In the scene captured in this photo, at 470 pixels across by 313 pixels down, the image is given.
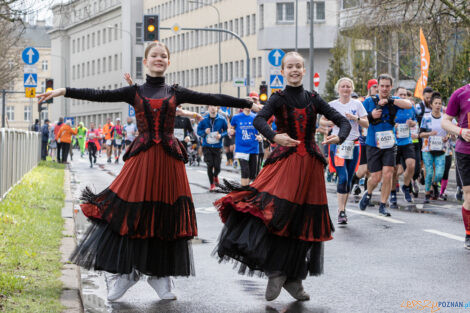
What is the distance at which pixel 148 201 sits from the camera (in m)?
7.13

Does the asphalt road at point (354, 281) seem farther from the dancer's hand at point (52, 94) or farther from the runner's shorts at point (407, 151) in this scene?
the runner's shorts at point (407, 151)

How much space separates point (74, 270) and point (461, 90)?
458 centimetres

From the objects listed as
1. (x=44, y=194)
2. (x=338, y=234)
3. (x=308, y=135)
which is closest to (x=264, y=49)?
(x=44, y=194)

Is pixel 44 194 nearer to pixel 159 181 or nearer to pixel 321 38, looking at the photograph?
pixel 159 181

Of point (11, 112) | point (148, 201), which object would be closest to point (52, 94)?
point (148, 201)

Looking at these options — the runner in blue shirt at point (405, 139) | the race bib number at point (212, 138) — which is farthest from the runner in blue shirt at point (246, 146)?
the runner in blue shirt at point (405, 139)

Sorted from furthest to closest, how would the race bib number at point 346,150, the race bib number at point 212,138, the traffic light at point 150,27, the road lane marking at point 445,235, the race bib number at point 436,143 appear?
the traffic light at point 150,27 → the race bib number at point 212,138 → the race bib number at point 436,143 → the race bib number at point 346,150 → the road lane marking at point 445,235

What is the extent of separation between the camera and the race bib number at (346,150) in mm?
12595

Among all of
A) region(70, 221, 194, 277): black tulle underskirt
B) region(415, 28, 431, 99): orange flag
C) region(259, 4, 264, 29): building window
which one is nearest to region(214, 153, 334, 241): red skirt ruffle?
region(70, 221, 194, 277): black tulle underskirt

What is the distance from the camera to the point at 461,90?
10.2 meters

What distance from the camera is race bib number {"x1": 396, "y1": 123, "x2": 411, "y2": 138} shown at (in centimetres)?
1512

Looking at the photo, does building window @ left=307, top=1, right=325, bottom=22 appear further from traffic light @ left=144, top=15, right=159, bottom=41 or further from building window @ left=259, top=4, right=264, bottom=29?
traffic light @ left=144, top=15, right=159, bottom=41

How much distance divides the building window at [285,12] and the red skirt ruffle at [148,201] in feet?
205

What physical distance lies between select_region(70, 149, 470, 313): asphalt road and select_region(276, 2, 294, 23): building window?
2255 inches
